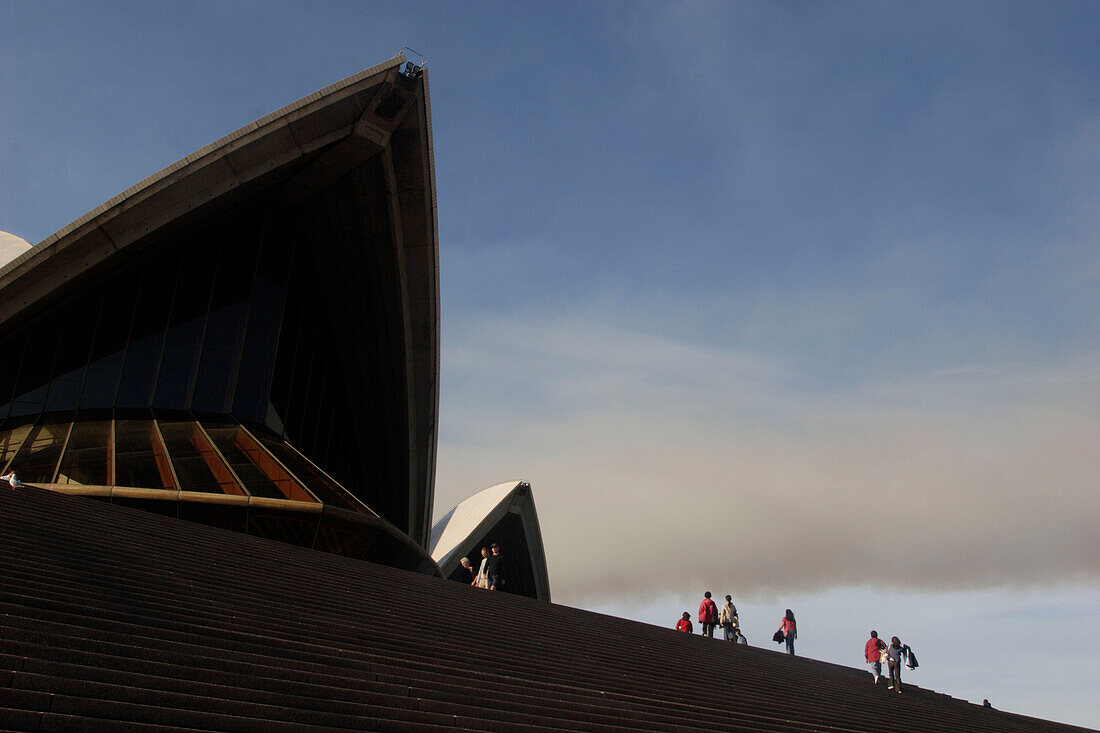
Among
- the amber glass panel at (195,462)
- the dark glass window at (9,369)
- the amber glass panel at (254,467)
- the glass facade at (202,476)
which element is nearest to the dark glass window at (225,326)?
the glass facade at (202,476)

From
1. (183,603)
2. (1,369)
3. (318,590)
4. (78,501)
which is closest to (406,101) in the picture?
(1,369)

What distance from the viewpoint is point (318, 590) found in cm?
946

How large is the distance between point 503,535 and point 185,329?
55.7ft

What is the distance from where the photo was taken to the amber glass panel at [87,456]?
15.6m

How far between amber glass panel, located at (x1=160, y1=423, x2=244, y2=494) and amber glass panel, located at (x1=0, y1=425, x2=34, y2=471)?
2667 mm

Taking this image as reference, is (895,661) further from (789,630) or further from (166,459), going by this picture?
(166,459)

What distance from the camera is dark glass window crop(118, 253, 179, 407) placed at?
1889cm

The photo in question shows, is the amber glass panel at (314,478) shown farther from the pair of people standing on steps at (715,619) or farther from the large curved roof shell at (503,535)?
the large curved roof shell at (503,535)

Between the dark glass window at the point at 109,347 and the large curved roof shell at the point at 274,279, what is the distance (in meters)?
0.04

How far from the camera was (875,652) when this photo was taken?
14.6m

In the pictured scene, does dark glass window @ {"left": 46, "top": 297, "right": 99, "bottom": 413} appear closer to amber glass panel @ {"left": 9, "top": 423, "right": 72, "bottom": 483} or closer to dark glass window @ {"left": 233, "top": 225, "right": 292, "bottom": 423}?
amber glass panel @ {"left": 9, "top": 423, "right": 72, "bottom": 483}

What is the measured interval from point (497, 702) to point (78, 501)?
7.32m

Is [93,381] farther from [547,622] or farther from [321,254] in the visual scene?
[547,622]

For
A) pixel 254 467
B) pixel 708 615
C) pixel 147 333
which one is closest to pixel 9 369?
pixel 147 333
